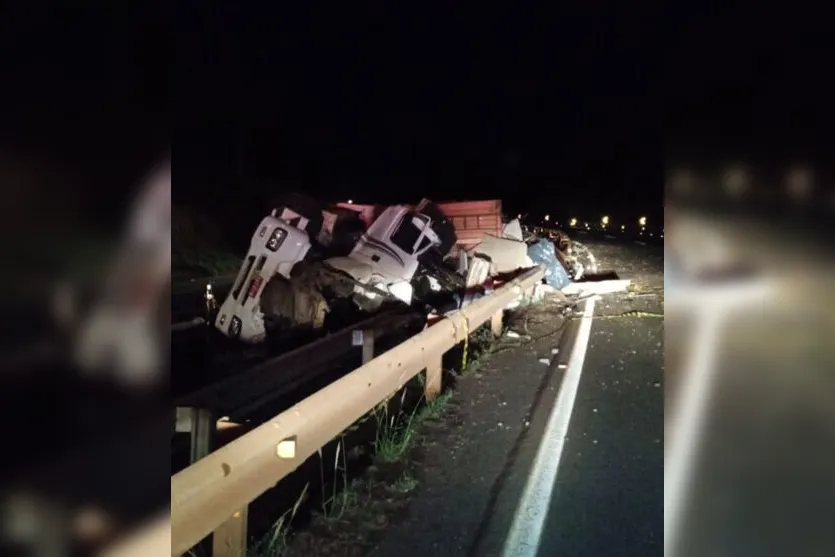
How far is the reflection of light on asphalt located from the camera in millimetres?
2312

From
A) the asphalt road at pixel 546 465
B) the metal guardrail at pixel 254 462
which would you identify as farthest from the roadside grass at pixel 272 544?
the asphalt road at pixel 546 465

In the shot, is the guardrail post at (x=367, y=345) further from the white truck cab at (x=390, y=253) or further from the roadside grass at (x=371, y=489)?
the white truck cab at (x=390, y=253)

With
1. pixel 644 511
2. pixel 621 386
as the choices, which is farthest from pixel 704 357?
pixel 621 386

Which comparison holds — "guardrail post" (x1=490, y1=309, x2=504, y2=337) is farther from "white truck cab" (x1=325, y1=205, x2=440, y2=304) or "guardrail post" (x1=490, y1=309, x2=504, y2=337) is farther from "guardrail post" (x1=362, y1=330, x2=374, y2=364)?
"guardrail post" (x1=362, y1=330, x2=374, y2=364)

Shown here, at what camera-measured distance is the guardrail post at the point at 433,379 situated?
253 inches

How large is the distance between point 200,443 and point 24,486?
2052 mm

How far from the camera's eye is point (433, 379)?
6.54m

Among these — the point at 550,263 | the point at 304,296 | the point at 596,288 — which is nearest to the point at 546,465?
the point at 304,296

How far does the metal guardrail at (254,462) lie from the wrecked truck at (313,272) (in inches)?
163

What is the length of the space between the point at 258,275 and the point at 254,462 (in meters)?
6.50

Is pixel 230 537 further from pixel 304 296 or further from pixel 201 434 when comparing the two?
pixel 304 296

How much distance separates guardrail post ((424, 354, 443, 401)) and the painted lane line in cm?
103

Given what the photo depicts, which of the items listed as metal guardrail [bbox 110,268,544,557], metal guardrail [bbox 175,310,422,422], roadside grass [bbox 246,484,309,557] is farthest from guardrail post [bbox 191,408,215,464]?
metal guardrail [bbox 175,310,422,422]

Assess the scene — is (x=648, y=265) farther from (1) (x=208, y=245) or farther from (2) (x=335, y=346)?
(2) (x=335, y=346)
